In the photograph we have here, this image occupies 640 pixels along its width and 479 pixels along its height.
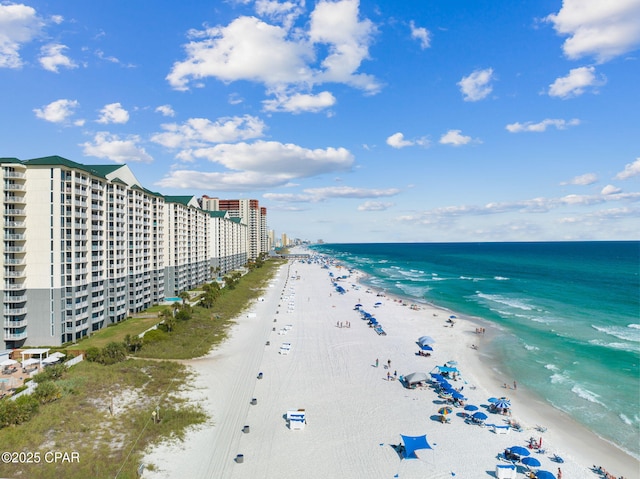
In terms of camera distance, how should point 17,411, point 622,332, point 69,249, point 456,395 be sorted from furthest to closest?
point 622,332, point 69,249, point 456,395, point 17,411

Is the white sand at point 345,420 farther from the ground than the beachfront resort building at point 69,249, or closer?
closer

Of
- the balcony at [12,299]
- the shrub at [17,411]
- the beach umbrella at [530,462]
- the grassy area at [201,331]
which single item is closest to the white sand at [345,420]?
the beach umbrella at [530,462]

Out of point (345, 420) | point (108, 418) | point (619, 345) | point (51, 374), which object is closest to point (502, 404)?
point (345, 420)

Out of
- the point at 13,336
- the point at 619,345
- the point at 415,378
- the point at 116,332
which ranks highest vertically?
the point at 13,336

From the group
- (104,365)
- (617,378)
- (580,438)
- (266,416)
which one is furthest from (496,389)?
(104,365)

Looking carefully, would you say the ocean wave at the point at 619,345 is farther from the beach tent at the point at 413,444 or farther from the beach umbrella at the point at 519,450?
the beach tent at the point at 413,444

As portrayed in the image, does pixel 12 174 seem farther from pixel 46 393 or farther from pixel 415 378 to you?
pixel 415 378
